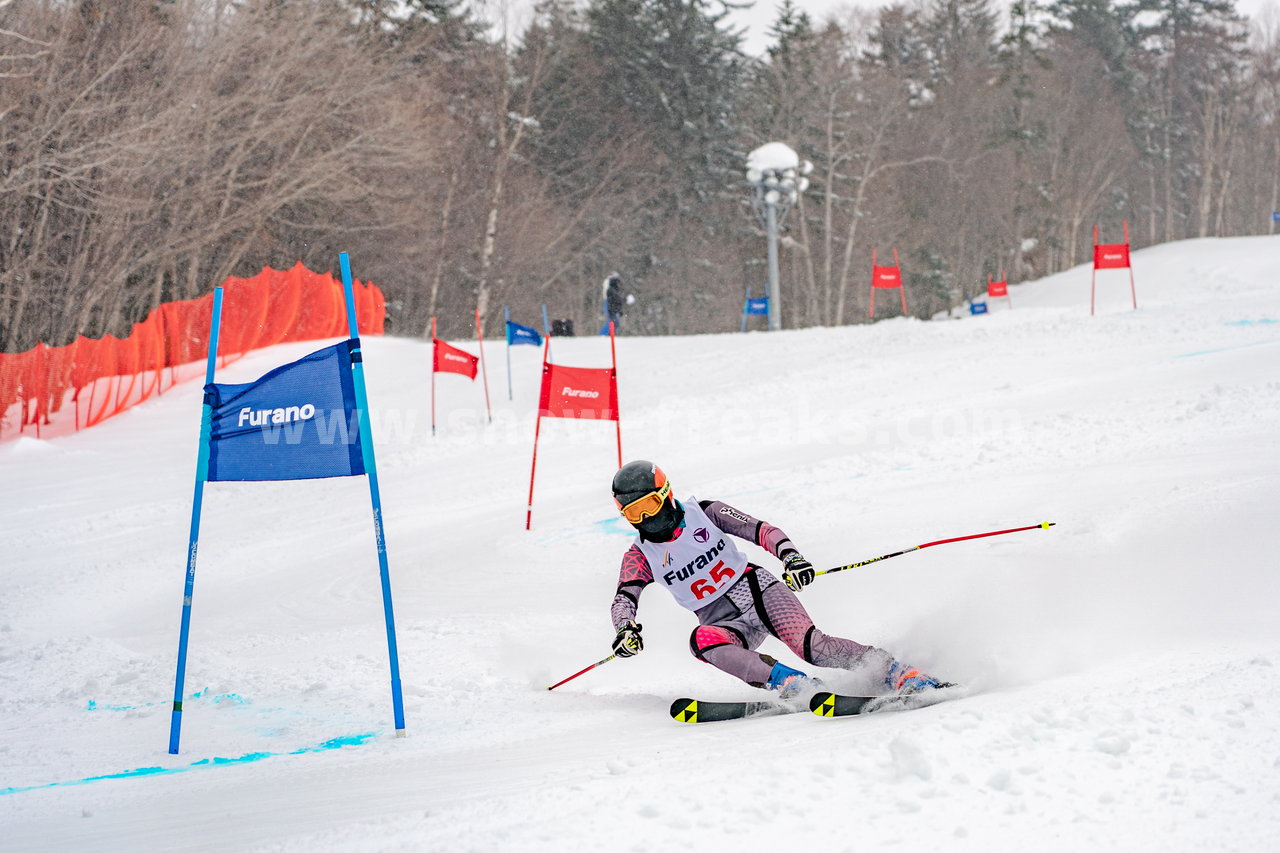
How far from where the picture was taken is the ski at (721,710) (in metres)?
5.08

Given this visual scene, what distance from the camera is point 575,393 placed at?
35.0 ft

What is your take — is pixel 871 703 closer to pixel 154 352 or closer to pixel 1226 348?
pixel 1226 348

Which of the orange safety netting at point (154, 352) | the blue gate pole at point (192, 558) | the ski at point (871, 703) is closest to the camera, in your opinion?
the ski at point (871, 703)

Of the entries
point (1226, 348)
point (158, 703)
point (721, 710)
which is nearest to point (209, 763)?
point (158, 703)

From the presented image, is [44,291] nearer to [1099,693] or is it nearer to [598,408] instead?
[598,408]

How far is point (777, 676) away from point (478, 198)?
104 feet

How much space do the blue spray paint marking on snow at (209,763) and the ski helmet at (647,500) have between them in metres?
→ 1.66

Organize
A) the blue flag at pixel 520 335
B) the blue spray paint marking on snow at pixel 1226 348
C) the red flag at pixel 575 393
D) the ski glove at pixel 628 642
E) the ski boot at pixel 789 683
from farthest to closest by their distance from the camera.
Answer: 1. the blue flag at pixel 520 335
2. the blue spray paint marking on snow at pixel 1226 348
3. the red flag at pixel 575 393
4. the ski glove at pixel 628 642
5. the ski boot at pixel 789 683

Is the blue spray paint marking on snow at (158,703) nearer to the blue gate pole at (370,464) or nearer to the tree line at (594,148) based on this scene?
the blue gate pole at (370,464)

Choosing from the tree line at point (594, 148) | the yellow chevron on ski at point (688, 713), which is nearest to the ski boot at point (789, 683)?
the yellow chevron on ski at point (688, 713)

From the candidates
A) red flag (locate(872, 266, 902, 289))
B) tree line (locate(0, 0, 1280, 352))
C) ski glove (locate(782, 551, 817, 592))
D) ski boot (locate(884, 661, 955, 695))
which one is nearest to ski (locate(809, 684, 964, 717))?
ski boot (locate(884, 661, 955, 695))

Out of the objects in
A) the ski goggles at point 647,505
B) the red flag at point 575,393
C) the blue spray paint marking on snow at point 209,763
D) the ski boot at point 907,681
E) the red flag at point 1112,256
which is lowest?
the blue spray paint marking on snow at point 209,763

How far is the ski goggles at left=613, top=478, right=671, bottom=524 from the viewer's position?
5.66 meters

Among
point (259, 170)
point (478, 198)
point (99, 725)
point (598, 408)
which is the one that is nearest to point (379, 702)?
point (99, 725)
